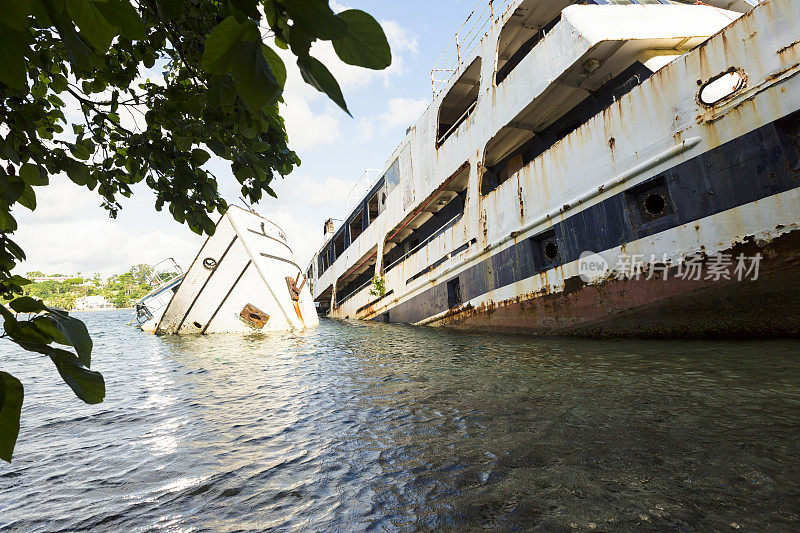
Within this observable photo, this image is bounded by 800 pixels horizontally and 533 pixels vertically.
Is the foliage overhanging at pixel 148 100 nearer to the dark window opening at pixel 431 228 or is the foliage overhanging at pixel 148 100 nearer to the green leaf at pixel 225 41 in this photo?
the green leaf at pixel 225 41

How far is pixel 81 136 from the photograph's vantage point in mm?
1702

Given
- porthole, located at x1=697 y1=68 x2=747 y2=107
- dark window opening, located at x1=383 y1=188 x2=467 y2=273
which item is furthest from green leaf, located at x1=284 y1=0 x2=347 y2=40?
dark window opening, located at x1=383 y1=188 x2=467 y2=273

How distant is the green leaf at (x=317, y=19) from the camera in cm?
57

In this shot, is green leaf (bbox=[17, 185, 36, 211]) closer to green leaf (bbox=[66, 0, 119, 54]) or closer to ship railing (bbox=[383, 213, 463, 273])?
green leaf (bbox=[66, 0, 119, 54])

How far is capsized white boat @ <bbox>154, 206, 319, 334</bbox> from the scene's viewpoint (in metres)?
12.3

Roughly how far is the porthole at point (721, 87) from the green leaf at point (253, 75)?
6.37m

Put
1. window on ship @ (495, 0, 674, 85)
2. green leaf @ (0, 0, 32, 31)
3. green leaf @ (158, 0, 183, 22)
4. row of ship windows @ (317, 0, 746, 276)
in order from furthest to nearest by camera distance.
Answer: window on ship @ (495, 0, 674, 85), row of ship windows @ (317, 0, 746, 276), green leaf @ (158, 0, 183, 22), green leaf @ (0, 0, 32, 31)

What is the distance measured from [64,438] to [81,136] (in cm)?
257

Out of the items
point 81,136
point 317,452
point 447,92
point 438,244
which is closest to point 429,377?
point 317,452

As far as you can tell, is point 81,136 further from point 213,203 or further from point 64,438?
point 64,438

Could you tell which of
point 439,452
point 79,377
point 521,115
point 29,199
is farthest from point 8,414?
point 521,115

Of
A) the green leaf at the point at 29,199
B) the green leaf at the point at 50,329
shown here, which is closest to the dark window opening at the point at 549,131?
the green leaf at the point at 29,199

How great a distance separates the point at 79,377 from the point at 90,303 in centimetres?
12837

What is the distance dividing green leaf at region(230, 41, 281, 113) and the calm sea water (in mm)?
1616
